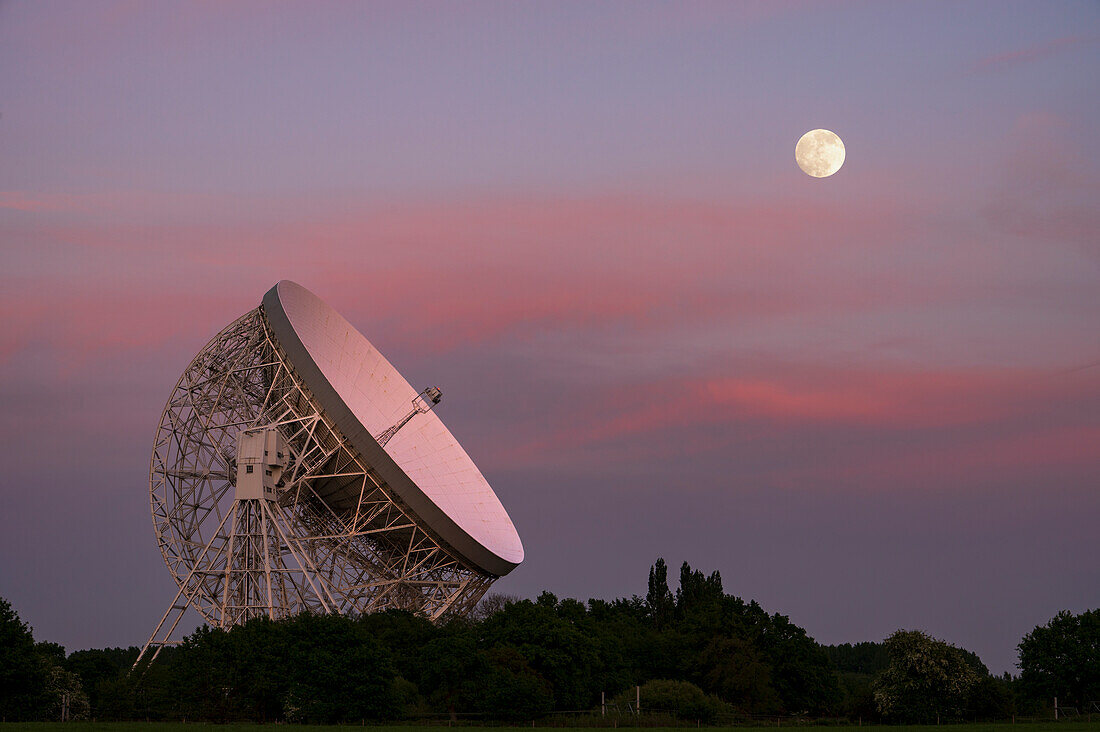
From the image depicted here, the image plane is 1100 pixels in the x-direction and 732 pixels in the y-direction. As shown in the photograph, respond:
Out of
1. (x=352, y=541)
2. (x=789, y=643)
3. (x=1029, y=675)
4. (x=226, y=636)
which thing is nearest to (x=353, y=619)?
(x=352, y=541)

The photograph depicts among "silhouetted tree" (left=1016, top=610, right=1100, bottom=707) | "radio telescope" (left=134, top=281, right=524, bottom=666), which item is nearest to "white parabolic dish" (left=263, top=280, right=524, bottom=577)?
"radio telescope" (left=134, top=281, right=524, bottom=666)

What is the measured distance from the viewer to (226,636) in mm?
43625

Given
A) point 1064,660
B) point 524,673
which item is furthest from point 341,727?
point 1064,660

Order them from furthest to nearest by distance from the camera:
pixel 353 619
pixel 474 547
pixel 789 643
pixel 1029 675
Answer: pixel 789 643 → pixel 1029 675 → pixel 353 619 → pixel 474 547

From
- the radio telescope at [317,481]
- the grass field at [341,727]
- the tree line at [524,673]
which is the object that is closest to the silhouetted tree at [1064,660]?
the tree line at [524,673]

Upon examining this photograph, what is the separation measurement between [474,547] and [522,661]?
7.68 m

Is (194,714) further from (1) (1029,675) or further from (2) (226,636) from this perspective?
(1) (1029,675)

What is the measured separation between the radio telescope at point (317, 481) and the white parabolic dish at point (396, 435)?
63 mm

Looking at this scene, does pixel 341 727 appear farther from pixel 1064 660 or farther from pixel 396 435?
pixel 1064 660

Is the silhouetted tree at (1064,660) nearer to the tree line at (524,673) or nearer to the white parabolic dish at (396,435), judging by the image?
the tree line at (524,673)

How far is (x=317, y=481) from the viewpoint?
4641 cm

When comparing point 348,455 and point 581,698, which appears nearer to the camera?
point 348,455

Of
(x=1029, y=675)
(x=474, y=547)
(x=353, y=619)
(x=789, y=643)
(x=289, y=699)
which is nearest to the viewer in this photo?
(x=289, y=699)

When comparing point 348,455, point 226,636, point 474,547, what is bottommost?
point 226,636
